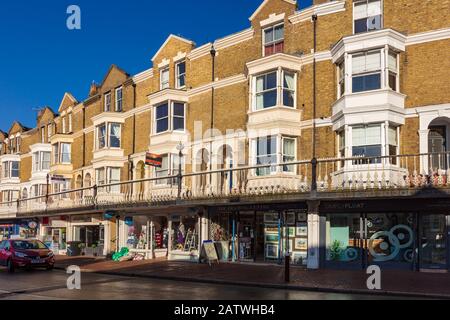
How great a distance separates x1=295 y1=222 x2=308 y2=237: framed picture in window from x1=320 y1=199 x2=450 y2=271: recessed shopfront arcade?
3.81 ft

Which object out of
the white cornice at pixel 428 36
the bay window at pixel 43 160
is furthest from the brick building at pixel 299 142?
the bay window at pixel 43 160

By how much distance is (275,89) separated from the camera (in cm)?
2262

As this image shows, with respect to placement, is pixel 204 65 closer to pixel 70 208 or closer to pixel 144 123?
pixel 144 123

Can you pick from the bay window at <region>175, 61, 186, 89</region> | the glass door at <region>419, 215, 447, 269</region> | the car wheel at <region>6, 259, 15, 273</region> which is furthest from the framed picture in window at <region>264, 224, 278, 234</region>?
the car wheel at <region>6, 259, 15, 273</region>

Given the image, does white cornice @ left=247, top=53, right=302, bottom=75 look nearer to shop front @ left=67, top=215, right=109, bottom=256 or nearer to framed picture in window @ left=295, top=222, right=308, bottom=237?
framed picture in window @ left=295, top=222, right=308, bottom=237

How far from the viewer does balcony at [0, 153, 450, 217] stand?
58.1 ft

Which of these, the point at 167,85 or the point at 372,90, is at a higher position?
the point at 167,85

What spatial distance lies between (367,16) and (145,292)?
14165mm

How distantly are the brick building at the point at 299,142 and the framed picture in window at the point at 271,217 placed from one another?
0.08m

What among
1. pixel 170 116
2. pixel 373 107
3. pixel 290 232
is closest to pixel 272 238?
pixel 290 232

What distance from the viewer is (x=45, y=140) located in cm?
4416

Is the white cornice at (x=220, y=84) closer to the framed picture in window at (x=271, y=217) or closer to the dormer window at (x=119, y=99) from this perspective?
the framed picture in window at (x=271, y=217)

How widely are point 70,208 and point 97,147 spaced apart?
4.40 meters
